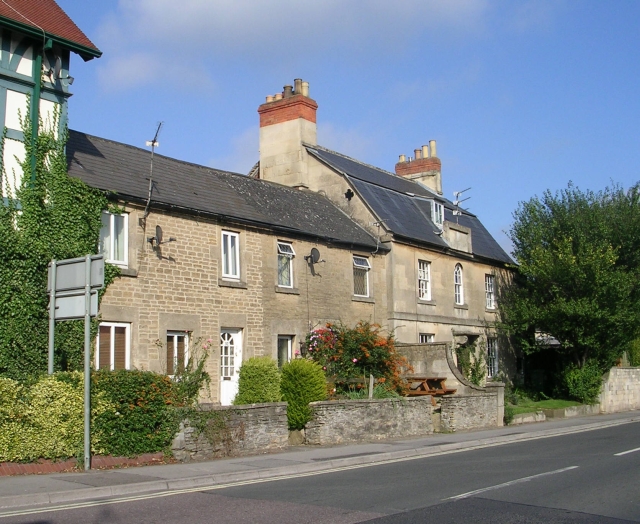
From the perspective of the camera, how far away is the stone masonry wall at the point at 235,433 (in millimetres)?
14883

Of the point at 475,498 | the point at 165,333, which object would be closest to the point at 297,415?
the point at 165,333

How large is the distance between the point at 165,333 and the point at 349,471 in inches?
265

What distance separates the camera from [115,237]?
713 inches

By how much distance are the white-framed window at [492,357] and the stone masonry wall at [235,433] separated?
1659 cm

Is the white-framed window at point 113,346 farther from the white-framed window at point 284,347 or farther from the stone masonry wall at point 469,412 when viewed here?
the stone masonry wall at point 469,412

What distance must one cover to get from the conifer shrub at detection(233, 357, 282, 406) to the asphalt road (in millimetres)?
5155

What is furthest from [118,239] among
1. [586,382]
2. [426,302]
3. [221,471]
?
[586,382]

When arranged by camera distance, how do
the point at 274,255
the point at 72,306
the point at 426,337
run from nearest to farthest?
the point at 72,306 → the point at 274,255 → the point at 426,337

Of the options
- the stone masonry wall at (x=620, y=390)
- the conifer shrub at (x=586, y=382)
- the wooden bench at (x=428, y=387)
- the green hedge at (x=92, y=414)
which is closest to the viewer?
the green hedge at (x=92, y=414)

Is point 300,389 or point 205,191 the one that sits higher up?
point 205,191

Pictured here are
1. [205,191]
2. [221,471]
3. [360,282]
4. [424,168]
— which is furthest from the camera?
[424,168]

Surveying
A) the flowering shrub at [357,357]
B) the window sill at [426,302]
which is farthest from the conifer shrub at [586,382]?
the flowering shrub at [357,357]

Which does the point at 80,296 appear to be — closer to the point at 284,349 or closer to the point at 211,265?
the point at 211,265

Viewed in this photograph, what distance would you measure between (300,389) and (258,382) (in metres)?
1.63
